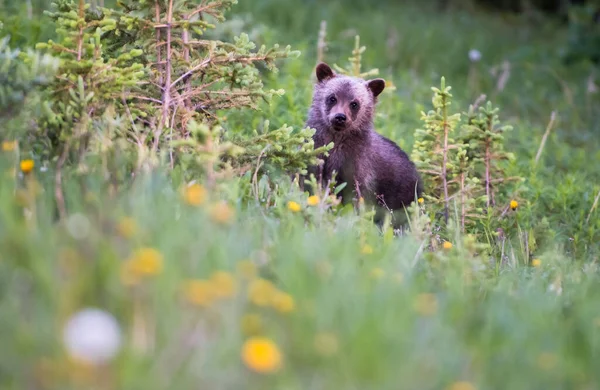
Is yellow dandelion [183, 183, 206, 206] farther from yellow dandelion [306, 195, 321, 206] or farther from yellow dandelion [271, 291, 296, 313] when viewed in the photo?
yellow dandelion [306, 195, 321, 206]

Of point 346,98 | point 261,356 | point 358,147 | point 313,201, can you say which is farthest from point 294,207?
point 346,98

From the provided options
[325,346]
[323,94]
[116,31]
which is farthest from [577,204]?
[325,346]

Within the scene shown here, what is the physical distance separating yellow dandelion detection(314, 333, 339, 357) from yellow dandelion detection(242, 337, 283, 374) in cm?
13

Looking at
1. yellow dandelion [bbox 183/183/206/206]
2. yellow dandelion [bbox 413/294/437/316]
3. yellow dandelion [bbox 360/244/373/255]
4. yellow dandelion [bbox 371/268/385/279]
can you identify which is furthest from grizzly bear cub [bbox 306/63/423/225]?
yellow dandelion [bbox 413/294/437/316]

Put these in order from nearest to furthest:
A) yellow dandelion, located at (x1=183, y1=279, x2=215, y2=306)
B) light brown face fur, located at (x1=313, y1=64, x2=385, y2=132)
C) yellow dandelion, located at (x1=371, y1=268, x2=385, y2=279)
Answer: yellow dandelion, located at (x1=183, y1=279, x2=215, y2=306) < yellow dandelion, located at (x1=371, y1=268, x2=385, y2=279) < light brown face fur, located at (x1=313, y1=64, x2=385, y2=132)

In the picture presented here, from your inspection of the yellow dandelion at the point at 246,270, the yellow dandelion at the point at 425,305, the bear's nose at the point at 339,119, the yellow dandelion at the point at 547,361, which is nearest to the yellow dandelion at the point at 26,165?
the yellow dandelion at the point at 246,270

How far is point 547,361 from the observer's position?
289 centimetres

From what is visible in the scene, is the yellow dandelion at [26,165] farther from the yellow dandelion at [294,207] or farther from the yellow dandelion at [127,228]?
the yellow dandelion at [294,207]

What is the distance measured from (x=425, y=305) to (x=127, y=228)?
1.13 m

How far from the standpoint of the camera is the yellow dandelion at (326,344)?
2.67 metres

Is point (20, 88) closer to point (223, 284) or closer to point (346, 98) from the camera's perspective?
point (223, 284)

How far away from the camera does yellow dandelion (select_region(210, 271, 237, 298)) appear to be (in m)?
2.71

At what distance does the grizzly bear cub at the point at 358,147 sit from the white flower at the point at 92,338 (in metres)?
4.58

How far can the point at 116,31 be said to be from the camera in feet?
17.7
